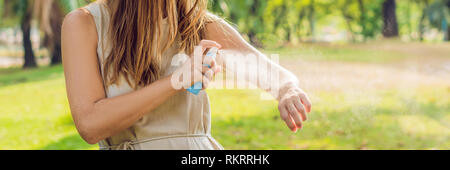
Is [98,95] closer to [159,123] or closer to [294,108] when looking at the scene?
[159,123]

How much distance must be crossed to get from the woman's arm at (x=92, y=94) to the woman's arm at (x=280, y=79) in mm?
244

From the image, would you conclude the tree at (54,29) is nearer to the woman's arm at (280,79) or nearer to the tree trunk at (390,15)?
the woman's arm at (280,79)

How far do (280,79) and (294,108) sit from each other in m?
0.18

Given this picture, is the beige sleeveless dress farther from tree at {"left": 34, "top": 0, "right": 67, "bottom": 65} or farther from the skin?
tree at {"left": 34, "top": 0, "right": 67, "bottom": 65}

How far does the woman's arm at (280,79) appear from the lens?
1203 millimetres

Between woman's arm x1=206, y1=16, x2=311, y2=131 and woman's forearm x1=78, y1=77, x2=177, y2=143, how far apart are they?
12.0 inches

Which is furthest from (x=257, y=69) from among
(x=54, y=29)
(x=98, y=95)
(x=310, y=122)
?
(x=54, y=29)

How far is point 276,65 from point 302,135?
16.3 ft

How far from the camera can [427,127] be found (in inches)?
263

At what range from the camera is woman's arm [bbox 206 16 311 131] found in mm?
1203

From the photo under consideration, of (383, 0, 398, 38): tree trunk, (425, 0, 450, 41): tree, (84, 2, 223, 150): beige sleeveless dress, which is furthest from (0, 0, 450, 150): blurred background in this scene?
(425, 0, 450, 41): tree

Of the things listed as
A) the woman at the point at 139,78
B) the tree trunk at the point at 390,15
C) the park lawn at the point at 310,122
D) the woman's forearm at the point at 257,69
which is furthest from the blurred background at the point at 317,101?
the tree trunk at the point at 390,15

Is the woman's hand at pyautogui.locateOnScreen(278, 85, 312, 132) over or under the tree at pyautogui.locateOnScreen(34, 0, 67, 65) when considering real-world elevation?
over

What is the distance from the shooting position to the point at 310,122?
692 centimetres
